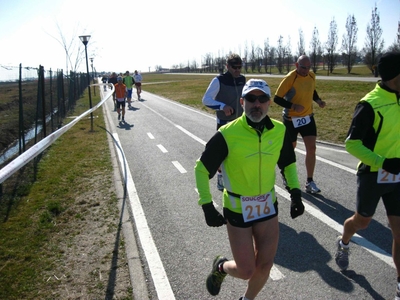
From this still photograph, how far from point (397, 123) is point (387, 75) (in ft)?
1.42

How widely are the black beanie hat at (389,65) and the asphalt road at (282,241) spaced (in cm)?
199

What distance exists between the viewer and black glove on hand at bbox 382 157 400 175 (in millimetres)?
3092

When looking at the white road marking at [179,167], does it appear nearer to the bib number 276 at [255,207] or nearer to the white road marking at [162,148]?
the white road marking at [162,148]

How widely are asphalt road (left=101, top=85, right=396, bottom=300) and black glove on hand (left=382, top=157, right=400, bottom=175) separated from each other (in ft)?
4.03

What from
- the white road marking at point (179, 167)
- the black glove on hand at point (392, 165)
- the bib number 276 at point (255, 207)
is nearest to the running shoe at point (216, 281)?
the bib number 276 at point (255, 207)

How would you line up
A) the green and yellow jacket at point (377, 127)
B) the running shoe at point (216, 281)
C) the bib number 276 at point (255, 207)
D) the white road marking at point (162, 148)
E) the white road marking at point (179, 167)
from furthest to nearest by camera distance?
1. the white road marking at point (162, 148)
2. the white road marking at point (179, 167)
3. the running shoe at point (216, 281)
4. the green and yellow jacket at point (377, 127)
5. the bib number 276 at point (255, 207)

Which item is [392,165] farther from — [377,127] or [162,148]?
[162,148]

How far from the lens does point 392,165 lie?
3.10 m

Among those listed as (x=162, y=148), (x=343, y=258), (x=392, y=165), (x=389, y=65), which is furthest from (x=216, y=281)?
(x=162, y=148)

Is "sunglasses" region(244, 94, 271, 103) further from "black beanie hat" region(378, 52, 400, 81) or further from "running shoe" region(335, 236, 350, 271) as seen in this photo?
"running shoe" region(335, 236, 350, 271)

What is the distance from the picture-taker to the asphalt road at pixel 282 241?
12.2 ft

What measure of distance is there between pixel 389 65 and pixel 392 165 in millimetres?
874

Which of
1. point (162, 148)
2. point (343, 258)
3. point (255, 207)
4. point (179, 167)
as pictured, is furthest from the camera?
point (162, 148)

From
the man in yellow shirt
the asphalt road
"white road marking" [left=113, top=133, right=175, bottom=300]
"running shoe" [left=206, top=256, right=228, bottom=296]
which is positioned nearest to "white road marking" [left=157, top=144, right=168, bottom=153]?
the asphalt road
